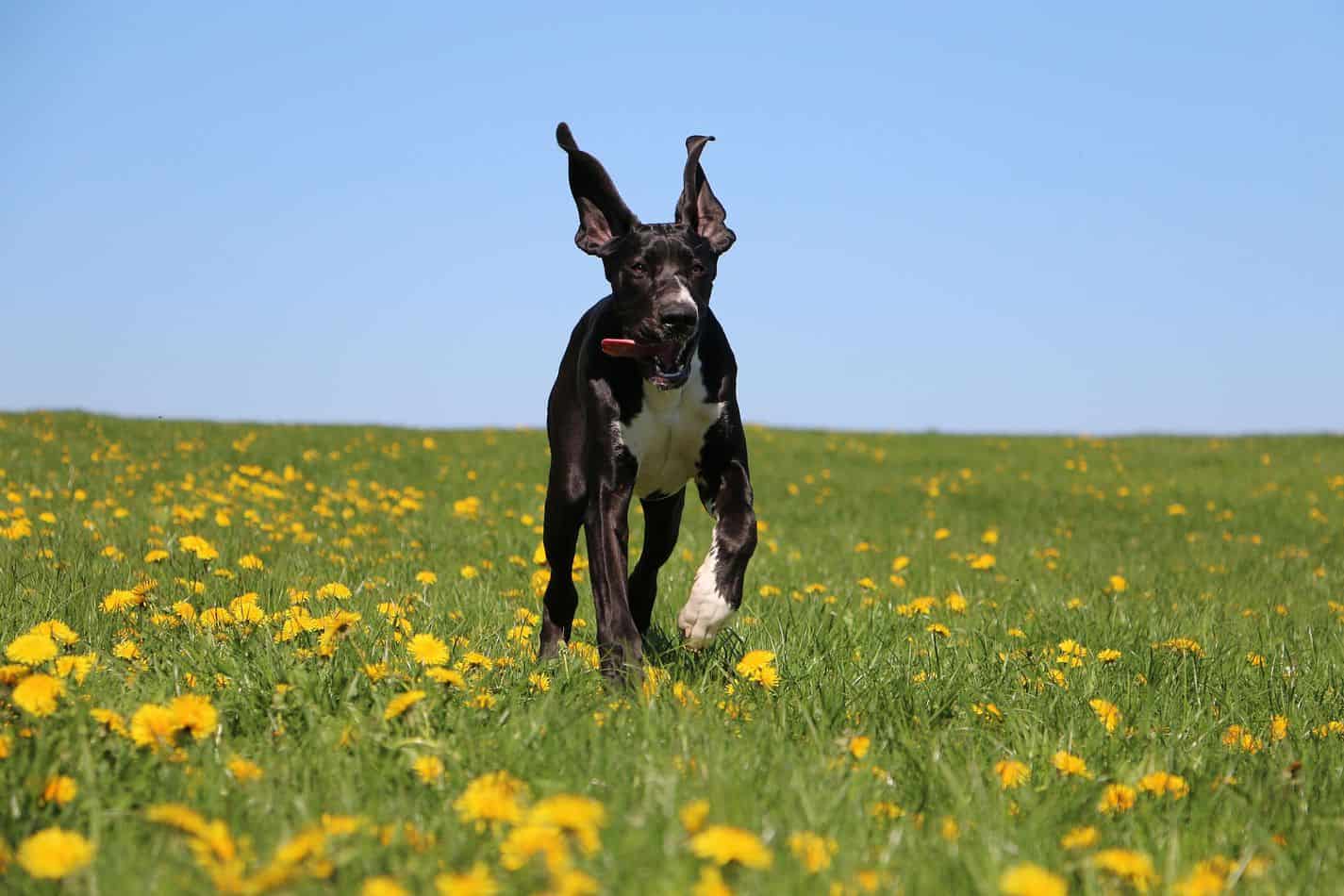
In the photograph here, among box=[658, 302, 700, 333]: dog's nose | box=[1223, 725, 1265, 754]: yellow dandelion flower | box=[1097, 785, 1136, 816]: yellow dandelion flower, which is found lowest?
box=[1223, 725, 1265, 754]: yellow dandelion flower

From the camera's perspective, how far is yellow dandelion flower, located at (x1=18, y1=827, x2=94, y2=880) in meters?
2.20

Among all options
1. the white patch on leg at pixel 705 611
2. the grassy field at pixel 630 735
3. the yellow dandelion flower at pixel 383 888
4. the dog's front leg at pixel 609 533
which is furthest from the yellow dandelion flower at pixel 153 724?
the white patch on leg at pixel 705 611

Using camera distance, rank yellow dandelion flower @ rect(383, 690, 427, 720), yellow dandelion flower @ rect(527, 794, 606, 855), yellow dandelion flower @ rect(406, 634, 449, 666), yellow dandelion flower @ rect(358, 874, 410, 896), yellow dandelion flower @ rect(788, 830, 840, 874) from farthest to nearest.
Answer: yellow dandelion flower @ rect(406, 634, 449, 666), yellow dandelion flower @ rect(383, 690, 427, 720), yellow dandelion flower @ rect(788, 830, 840, 874), yellow dandelion flower @ rect(527, 794, 606, 855), yellow dandelion flower @ rect(358, 874, 410, 896)

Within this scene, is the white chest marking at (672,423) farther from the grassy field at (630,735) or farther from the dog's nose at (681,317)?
the grassy field at (630,735)

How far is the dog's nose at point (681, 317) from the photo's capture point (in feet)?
15.0

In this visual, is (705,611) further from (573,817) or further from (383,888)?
(383,888)

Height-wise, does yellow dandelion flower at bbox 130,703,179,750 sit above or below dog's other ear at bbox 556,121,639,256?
below

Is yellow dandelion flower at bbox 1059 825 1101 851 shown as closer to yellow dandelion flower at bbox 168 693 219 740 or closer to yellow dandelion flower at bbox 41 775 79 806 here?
yellow dandelion flower at bbox 168 693 219 740

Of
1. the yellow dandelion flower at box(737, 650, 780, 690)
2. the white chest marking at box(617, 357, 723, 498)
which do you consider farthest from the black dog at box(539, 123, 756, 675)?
the yellow dandelion flower at box(737, 650, 780, 690)

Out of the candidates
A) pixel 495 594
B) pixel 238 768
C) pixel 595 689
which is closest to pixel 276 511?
pixel 495 594

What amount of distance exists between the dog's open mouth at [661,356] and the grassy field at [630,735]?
113cm

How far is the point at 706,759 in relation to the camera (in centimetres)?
314

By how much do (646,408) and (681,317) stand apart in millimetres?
529

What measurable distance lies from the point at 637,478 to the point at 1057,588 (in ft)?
16.3
